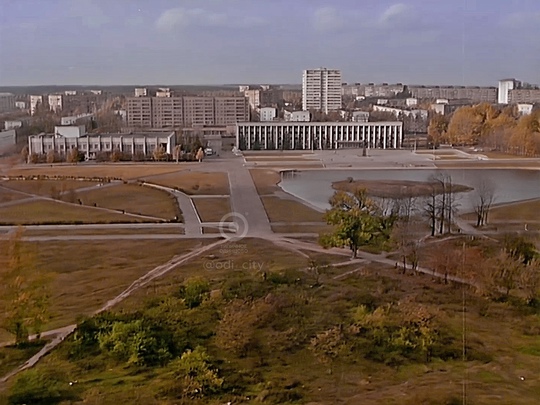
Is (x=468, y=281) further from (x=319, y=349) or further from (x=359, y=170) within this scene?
(x=359, y=170)

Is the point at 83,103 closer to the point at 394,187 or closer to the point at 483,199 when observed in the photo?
the point at 394,187

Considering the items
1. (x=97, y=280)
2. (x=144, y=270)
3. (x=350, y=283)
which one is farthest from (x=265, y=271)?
(x=97, y=280)

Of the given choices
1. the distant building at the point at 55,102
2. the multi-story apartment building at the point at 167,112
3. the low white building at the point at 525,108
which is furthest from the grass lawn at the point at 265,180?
the low white building at the point at 525,108

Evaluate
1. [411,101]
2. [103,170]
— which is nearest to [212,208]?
[103,170]

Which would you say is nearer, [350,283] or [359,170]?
[350,283]

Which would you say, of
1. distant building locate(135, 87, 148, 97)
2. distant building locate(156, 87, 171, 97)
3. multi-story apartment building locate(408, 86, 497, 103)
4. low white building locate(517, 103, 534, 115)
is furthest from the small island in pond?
distant building locate(135, 87, 148, 97)

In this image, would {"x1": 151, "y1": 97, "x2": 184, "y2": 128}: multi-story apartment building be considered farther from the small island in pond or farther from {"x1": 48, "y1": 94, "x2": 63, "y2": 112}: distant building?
the small island in pond
